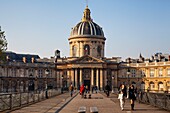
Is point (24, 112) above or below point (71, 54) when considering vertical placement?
below

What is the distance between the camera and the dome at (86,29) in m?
123

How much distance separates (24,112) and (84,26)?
97.8m

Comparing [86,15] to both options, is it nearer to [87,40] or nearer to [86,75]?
[87,40]

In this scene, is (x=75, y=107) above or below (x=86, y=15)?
below

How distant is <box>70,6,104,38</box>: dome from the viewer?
405ft

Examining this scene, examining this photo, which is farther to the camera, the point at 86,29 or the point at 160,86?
the point at 86,29

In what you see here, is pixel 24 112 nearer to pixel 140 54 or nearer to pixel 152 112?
pixel 152 112

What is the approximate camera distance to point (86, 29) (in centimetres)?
12375

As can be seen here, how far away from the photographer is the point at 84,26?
124m

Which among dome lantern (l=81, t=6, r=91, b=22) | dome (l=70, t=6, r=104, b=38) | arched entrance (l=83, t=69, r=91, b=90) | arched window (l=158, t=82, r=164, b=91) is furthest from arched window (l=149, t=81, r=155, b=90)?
dome lantern (l=81, t=6, r=91, b=22)

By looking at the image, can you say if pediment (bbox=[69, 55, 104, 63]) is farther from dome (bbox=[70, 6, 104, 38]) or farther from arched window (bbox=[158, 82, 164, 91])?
arched window (bbox=[158, 82, 164, 91])

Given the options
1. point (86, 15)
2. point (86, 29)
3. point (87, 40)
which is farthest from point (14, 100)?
point (86, 15)

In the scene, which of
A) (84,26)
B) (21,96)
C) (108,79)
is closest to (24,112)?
(21,96)

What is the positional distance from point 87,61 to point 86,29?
15.1 metres
